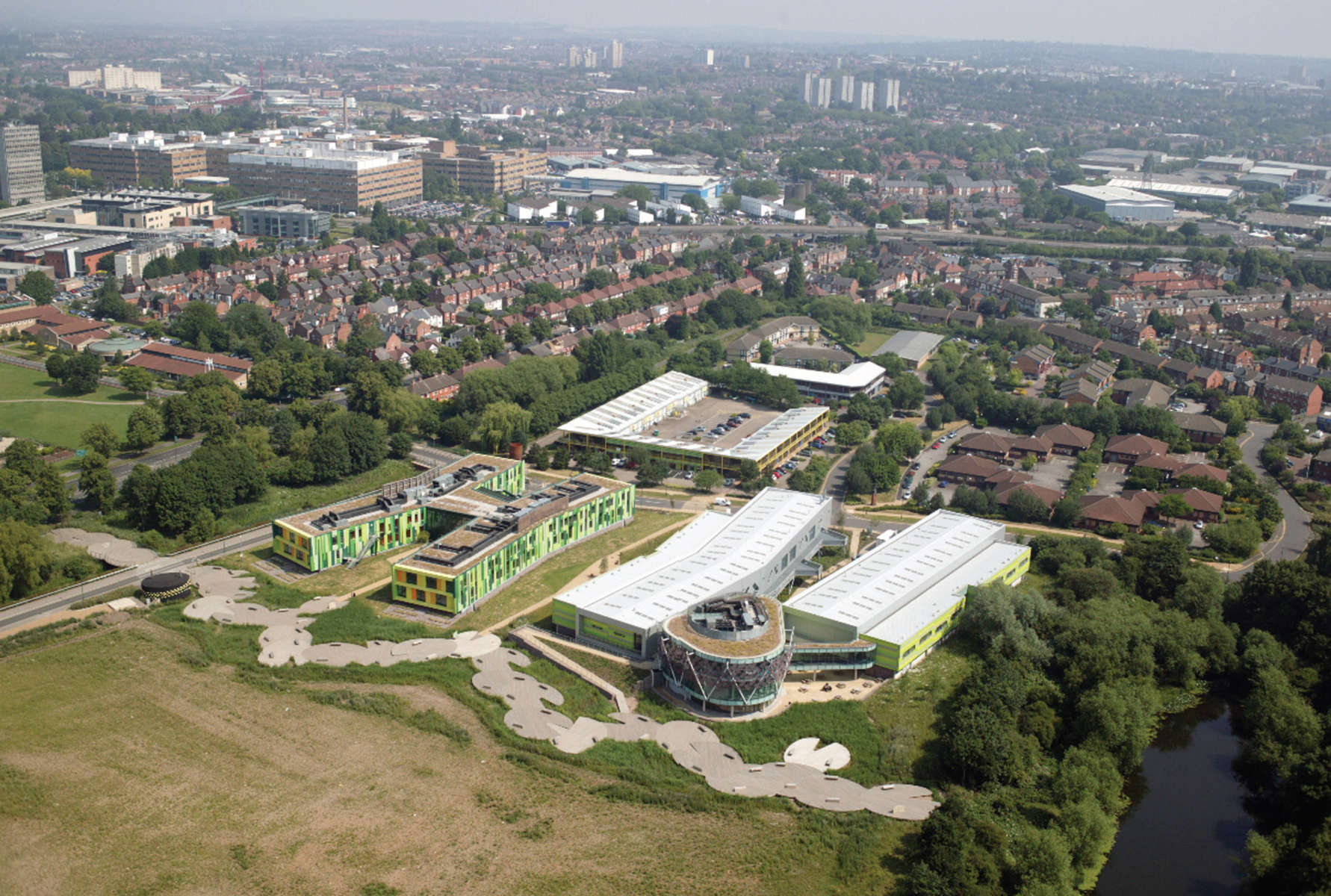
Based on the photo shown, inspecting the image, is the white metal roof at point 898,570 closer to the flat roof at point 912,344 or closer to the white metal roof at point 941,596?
the white metal roof at point 941,596

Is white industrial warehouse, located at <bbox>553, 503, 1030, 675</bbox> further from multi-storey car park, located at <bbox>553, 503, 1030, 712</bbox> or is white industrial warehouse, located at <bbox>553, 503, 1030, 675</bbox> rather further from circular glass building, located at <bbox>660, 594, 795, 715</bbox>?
circular glass building, located at <bbox>660, 594, 795, 715</bbox>

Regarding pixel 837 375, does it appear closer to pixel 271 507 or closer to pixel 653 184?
pixel 271 507

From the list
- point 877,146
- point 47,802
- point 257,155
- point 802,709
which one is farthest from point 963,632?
point 877,146

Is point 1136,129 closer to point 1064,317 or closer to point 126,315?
point 1064,317

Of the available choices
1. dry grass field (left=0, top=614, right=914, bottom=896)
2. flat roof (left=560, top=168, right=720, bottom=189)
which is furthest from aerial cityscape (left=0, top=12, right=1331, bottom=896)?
flat roof (left=560, top=168, right=720, bottom=189)

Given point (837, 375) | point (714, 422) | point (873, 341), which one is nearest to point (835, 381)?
point (837, 375)

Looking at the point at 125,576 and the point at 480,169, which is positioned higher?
the point at 480,169
